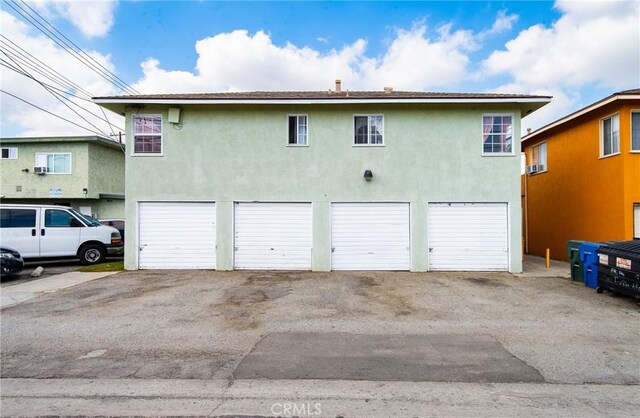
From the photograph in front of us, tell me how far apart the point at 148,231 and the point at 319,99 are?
6.89 metres

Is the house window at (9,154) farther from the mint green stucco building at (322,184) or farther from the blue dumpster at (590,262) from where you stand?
the blue dumpster at (590,262)

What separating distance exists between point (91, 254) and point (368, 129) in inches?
420

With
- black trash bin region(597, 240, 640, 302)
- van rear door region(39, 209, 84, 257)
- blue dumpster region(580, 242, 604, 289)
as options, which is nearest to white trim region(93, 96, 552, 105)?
van rear door region(39, 209, 84, 257)

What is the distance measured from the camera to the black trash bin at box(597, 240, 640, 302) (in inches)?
285

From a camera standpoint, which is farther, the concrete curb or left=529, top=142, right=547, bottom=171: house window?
left=529, top=142, right=547, bottom=171: house window

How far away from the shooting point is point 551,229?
607 inches

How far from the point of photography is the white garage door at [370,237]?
37.1 ft

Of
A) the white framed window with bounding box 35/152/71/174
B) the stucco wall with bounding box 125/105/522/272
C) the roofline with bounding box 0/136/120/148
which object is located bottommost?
the stucco wall with bounding box 125/105/522/272

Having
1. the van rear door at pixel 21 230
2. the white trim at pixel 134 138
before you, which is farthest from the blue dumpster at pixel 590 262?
the van rear door at pixel 21 230

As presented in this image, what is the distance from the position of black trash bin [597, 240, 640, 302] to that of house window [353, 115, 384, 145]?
656 centimetres

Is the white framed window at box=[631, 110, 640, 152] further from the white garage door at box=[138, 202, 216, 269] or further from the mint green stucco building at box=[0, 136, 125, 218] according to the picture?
the mint green stucco building at box=[0, 136, 125, 218]

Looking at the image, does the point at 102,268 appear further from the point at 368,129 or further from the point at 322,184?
the point at 368,129

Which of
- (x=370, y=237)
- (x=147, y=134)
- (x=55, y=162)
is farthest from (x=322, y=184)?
(x=55, y=162)

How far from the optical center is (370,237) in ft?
37.3
